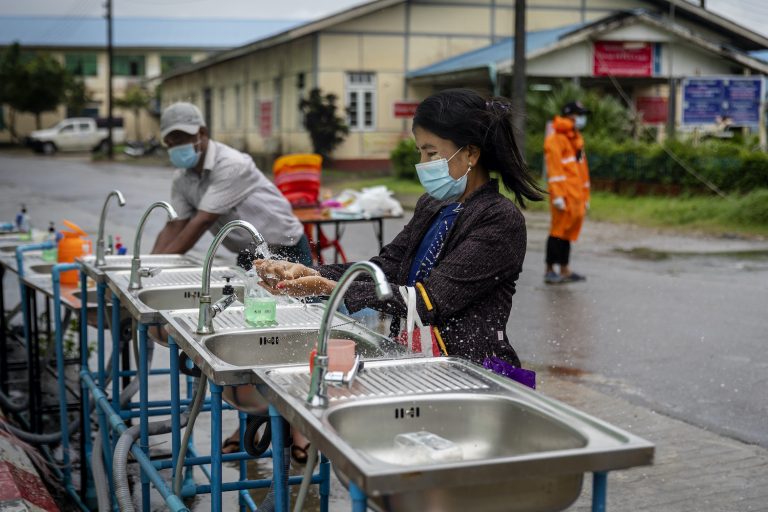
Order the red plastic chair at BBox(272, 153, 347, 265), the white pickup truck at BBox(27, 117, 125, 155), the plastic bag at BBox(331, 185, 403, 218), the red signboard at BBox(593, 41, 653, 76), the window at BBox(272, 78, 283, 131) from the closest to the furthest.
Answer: the plastic bag at BBox(331, 185, 403, 218) → the red plastic chair at BBox(272, 153, 347, 265) → the red signboard at BBox(593, 41, 653, 76) → the window at BBox(272, 78, 283, 131) → the white pickup truck at BBox(27, 117, 125, 155)

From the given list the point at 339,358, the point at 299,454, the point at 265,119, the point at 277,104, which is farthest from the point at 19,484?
the point at 265,119

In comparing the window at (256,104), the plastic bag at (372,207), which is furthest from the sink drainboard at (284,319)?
the window at (256,104)

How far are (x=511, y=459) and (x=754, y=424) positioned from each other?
4.19 m

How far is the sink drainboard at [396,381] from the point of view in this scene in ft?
8.32

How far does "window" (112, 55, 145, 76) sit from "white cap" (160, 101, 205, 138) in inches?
2306

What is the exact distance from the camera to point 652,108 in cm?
2889

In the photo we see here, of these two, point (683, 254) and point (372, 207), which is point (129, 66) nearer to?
point (683, 254)

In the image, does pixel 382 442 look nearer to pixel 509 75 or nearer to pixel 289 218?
pixel 289 218

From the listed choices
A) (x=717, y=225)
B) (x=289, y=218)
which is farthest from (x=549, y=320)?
(x=717, y=225)

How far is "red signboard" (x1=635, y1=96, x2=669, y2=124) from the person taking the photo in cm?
2888

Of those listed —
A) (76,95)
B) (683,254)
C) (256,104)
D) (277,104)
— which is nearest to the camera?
(683,254)

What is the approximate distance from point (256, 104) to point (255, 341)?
3314cm

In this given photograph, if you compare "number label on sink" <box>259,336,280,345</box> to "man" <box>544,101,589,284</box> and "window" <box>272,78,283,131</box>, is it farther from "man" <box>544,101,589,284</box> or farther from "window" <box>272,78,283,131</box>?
"window" <box>272,78,283,131</box>

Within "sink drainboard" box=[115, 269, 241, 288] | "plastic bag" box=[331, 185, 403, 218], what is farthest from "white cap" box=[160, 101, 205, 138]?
"plastic bag" box=[331, 185, 403, 218]
